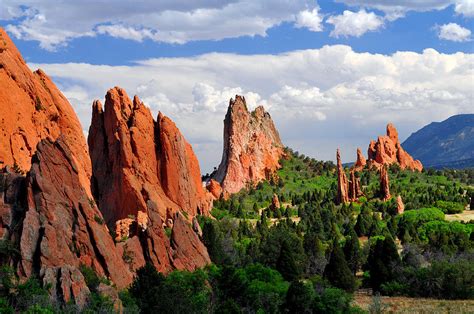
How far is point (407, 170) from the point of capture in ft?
636

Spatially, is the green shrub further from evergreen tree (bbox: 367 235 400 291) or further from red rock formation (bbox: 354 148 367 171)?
evergreen tree (bbox: 367 235 400 291)

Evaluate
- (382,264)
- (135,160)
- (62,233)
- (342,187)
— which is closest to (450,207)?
(342,187)

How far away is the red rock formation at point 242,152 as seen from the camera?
173250 millimetres

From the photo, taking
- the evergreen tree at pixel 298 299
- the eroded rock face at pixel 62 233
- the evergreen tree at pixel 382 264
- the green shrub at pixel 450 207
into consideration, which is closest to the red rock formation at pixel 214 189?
the green shrub at pixel 450 207

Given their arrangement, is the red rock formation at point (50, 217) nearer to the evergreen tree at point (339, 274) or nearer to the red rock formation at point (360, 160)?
the evergreen tree at point (339, 274)

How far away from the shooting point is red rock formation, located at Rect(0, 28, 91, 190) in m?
65.2

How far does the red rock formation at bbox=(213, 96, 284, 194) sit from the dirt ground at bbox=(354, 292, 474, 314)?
10215 cm

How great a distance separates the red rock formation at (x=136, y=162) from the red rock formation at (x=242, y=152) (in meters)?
69.7

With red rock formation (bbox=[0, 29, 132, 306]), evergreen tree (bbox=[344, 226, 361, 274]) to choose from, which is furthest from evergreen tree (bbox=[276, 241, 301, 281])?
red rock formation (bbox=[0, 29, 132, 306])

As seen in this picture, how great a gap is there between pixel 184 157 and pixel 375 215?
42.7 m

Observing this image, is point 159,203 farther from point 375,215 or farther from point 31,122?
point 375,215

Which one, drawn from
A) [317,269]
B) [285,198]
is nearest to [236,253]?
[317,269]

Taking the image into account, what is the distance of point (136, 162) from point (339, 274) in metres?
32.0

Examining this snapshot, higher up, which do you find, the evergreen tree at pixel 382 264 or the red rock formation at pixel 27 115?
the red rock formation at pixel 27 115
